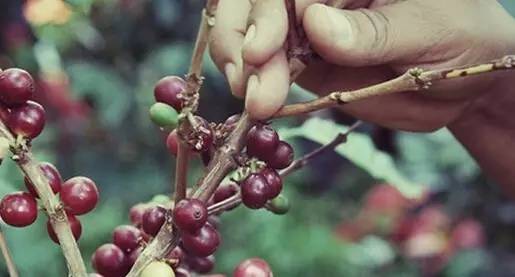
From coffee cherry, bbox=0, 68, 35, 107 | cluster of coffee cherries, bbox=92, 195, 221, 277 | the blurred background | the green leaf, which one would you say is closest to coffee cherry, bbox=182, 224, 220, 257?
cluster of coffee cherries, bbox=92, 195, 221, 277

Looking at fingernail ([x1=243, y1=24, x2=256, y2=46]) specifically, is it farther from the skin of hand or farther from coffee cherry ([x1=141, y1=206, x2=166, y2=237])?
coffee cherry ([x1=141, y1=206, x2=166, y2=237])

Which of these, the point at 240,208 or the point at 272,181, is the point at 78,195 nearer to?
the point at 272,181

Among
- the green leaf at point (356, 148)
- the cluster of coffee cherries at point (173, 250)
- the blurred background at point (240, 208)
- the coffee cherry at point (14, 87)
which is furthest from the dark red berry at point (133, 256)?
the blurred background at point (240, 208)

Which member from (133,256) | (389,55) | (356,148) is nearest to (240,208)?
(356,148)

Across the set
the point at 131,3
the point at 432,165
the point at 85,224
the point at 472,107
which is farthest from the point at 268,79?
the point at 131,3

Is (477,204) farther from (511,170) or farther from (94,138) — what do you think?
(511,170)

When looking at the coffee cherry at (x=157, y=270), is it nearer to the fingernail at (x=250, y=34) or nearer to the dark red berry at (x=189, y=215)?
the dark red berry at (x=189, y=215)

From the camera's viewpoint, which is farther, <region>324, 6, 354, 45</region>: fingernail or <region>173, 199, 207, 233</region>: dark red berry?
<region>324, 6, 354, 45</region>: fingernail

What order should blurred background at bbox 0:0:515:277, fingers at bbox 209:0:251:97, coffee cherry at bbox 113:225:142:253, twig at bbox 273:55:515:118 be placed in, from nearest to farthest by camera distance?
twig at bbox 273:55:515:118 → coffee cherry at bbox 113:225:142:253 → fingers at bbox 209:0:251:97 → blurred background at bbox 0:0:515:277
